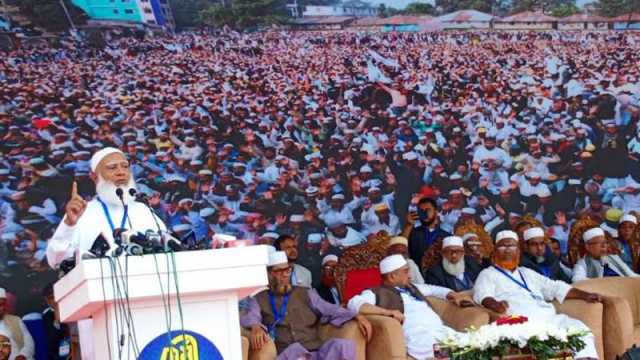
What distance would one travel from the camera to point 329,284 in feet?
30.9

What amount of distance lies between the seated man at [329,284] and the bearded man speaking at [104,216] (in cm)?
316

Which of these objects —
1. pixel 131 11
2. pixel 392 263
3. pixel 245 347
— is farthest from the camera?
pixel 131 11

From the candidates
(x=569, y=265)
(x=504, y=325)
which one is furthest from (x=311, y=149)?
(x=504, y=325)

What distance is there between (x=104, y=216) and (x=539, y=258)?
4.12 metres

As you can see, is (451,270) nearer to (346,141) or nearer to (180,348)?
(346,141)

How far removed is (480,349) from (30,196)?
4067 millimetres

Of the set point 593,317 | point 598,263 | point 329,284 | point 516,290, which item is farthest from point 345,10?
point 593,317

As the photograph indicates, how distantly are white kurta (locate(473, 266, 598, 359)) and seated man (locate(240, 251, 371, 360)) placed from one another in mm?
1028

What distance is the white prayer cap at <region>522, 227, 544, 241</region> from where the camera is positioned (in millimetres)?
9484

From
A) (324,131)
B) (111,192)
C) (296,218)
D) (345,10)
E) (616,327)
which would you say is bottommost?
(616,327)

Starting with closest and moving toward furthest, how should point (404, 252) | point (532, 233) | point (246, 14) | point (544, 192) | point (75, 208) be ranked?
point (75, 208)
point (404, 252)
point (532, 233)
point (246, 14)
point (544, 192)

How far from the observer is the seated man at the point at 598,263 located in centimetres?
952

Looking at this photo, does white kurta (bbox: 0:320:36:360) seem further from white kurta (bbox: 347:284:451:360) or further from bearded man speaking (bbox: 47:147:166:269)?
bearded man speaking (bbox: 47:147:166:269)

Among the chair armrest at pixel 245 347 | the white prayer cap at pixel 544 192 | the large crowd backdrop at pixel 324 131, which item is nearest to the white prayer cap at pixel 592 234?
the large crowd backdrop at pixel 324 131
